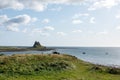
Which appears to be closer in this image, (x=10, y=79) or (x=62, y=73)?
(x=10, y=79)

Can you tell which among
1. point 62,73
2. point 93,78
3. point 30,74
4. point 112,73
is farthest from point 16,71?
point 112,73

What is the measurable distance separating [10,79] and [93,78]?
13070 millimetres

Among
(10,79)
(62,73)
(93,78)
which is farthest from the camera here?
(62,73)

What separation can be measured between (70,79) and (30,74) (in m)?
7.93

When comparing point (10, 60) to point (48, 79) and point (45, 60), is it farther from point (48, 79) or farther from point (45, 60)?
point (48, 79)

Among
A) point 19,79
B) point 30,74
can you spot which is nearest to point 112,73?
point 30,74

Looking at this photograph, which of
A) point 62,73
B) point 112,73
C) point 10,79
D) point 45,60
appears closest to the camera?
point 10,79

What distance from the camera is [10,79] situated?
116ft

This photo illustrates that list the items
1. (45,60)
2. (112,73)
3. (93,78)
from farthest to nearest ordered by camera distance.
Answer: (45,60) → (112,73) → (93,78)

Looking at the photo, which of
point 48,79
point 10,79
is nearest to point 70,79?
point 48,79

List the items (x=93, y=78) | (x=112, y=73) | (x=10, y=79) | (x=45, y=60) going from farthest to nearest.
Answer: (x=45, y=60)
(x=112, y=73)
(x=93, y=78)
(x=10, y=79)

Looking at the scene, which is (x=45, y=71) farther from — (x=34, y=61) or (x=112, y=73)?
(x=112, y=73)

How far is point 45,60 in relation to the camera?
50000 millimetres

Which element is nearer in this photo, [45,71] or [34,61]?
[45,71]
